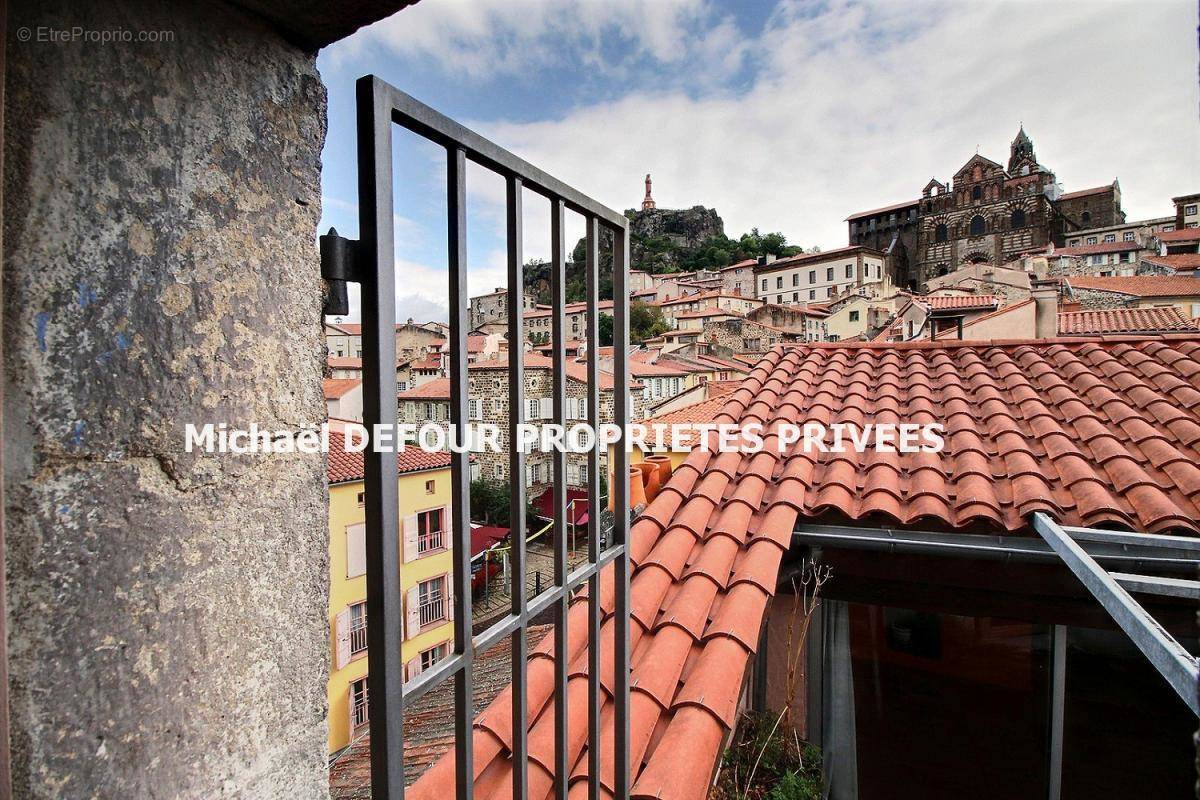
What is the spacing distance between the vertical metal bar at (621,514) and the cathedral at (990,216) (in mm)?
54440

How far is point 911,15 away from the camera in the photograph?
10.1 feet

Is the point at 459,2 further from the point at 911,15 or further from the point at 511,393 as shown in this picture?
the point at 911,15

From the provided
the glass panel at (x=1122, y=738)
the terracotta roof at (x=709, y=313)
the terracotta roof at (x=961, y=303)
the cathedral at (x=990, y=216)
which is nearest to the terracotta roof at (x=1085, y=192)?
the cathedral at (x=990, y=216)

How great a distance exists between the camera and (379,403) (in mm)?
854

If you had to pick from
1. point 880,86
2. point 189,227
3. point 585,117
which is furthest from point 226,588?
point 880,86


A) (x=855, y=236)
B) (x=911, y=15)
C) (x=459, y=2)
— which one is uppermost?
(x=855, y=236)

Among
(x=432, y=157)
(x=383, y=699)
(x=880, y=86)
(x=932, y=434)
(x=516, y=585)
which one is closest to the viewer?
(x=383, y=699)

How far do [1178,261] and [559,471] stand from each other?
4477 cm

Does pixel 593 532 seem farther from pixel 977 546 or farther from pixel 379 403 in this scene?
pixel 977 546

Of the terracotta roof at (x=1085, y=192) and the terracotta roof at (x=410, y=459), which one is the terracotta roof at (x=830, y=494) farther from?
the terracotta roof at (x=1085, y=192)

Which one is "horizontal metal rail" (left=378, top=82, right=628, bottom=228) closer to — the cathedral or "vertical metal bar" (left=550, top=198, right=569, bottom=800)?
"vertical metal bar" (left=550, top=198, right=569, bottom=800)

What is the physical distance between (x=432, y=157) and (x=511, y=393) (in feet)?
1.38

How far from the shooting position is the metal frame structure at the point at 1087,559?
1.70 meters

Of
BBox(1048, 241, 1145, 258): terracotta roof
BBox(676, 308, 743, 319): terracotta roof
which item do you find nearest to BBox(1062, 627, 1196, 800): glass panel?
BBox(676, 308, 743, 319): terracotta roof
